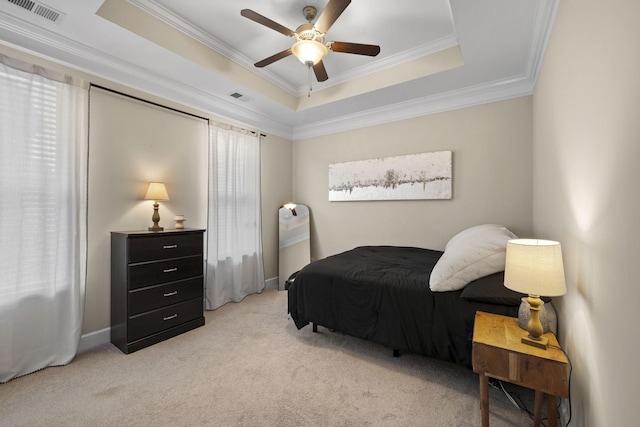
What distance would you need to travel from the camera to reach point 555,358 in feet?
4.04

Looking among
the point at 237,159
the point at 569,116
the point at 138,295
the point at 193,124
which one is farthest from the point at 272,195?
the point at 569,116

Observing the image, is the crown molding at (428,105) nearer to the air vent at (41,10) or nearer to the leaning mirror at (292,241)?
the leaning mirror at (292,241)

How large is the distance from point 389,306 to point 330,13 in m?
2.19

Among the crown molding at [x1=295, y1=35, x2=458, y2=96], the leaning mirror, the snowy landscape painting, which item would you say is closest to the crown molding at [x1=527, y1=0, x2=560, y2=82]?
the crown molding at [x1=295, y1=35, x2=458, y2=96]

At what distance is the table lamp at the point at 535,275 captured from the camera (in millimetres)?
1245

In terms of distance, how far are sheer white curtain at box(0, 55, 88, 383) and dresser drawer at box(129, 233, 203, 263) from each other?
456 mm

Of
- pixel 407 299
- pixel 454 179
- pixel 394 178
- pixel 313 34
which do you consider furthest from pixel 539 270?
pixel 394 178

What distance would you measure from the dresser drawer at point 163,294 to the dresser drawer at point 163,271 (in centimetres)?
5

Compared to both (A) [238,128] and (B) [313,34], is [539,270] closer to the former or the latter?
(B) [313,34]

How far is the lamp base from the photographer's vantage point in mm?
1317

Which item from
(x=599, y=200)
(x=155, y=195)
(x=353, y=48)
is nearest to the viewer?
(x=599, y=200)

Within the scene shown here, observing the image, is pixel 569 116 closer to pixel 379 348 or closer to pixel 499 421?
pixel 499 421

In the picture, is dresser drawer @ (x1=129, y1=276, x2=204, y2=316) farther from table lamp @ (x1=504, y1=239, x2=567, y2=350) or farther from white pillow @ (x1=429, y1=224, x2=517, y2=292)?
table lamp @ (x1=504, y1=239, x2=567, y2=350)

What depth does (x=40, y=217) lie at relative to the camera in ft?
7.06
